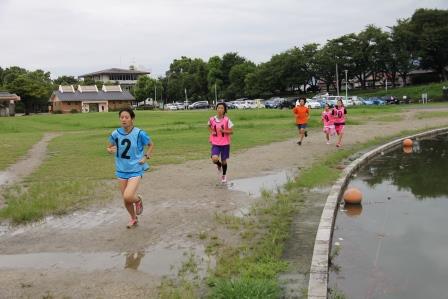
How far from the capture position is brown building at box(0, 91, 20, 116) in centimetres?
7038

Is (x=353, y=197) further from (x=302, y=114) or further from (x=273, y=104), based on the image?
(x=273, y=104)

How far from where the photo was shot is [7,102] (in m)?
72.2

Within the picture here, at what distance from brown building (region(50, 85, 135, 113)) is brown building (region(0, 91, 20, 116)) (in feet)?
40.0

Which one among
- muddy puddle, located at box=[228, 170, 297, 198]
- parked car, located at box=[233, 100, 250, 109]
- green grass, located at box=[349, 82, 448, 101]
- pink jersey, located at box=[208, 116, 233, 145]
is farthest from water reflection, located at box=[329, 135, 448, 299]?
parked car, located at box=[233, 100, 250, 109]

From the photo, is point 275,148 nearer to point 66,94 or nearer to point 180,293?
point 180,293

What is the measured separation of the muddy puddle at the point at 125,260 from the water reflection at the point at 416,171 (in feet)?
16.3

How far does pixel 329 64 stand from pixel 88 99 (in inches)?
1747

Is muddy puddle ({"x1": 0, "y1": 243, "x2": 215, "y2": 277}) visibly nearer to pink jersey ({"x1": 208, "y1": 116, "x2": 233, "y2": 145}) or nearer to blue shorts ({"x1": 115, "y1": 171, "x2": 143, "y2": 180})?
blue shorts ({"x1": 115, "y1": 171, "x2": 143, "y2": 180})

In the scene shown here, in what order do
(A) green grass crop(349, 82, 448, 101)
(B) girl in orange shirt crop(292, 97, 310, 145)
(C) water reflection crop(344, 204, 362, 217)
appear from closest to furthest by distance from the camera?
(C) water reflection crop(344, 204, 362, 217) < (B) girl in orange shirt crop(292, 97, 310, 145) < (A) green grass crop(349, 82, 448, 101)

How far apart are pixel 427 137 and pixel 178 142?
9578 mm

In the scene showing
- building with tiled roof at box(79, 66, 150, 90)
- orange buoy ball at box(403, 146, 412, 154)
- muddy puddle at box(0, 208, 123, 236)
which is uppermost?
building with tiled roof at box(79, 66, 150, 90)

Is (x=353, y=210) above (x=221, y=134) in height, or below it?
below

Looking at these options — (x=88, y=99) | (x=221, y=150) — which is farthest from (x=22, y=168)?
(x=88, y=99)

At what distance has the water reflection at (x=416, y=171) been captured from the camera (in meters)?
9.60
